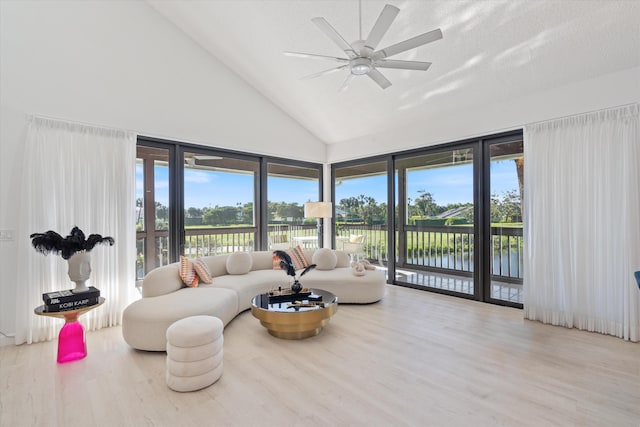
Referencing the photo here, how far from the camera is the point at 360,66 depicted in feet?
8.99

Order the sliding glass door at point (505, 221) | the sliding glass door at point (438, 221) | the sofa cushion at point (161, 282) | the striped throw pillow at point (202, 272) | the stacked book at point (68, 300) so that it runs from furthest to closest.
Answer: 1. the sliding glass door at point (438, 221)
2. the sliding glass door at point (505, 221)
3. the striped throw pillow at point (202, 272)
4. the sofa cushion at point (161, 282)
5. the stacked book at point (68, 300)

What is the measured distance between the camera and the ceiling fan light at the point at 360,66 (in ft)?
8.87

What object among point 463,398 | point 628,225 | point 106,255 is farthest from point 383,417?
point 106,255

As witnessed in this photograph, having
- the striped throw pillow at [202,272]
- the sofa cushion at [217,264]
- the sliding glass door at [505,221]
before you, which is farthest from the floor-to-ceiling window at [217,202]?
the sliding glass door at [505,221]

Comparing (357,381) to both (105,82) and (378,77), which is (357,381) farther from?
(105,82)

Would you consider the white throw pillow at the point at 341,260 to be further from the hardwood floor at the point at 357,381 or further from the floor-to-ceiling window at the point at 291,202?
the hardwood floor at the point at 357,381

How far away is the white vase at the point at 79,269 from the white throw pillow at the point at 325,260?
2.93m

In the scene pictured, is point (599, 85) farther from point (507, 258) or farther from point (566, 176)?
point (507, 258)

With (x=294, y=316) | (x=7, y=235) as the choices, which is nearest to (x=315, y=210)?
(x=294, y=316)

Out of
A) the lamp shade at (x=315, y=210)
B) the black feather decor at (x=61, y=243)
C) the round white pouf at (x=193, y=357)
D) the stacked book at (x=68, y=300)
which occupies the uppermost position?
the lamp shade at (x=315, y=210)

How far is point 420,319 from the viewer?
12.4 ft

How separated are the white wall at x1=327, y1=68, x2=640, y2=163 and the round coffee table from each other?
3.17 metres

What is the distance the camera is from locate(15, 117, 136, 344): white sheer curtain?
325 centimetres

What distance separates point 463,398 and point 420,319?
5.30ft
